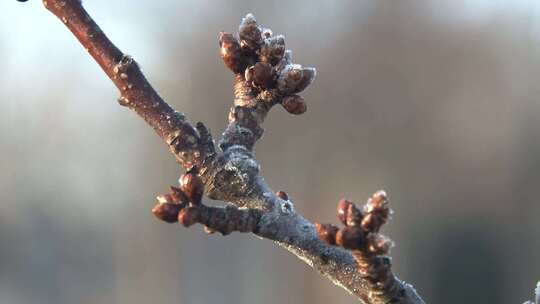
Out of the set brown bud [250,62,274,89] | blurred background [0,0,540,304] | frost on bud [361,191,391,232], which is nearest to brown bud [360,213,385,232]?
frost on bud [361,191,391,232]

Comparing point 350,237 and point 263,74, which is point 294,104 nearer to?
point 263,74

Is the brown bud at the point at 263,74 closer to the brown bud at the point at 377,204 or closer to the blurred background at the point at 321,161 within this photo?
the brown bud at the point at 377,204

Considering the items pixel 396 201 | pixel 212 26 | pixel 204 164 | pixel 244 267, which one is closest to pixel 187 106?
pixel 212 26

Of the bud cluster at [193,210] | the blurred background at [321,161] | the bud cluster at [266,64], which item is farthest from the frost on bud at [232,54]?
the blurred background at [321,161]

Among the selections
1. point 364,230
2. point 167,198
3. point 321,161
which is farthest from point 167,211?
point 321,161

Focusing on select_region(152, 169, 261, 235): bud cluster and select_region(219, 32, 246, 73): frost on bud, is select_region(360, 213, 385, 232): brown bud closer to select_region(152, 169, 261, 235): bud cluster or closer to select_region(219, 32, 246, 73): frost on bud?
select_region(152, 169, 261, 235): bud cluster
